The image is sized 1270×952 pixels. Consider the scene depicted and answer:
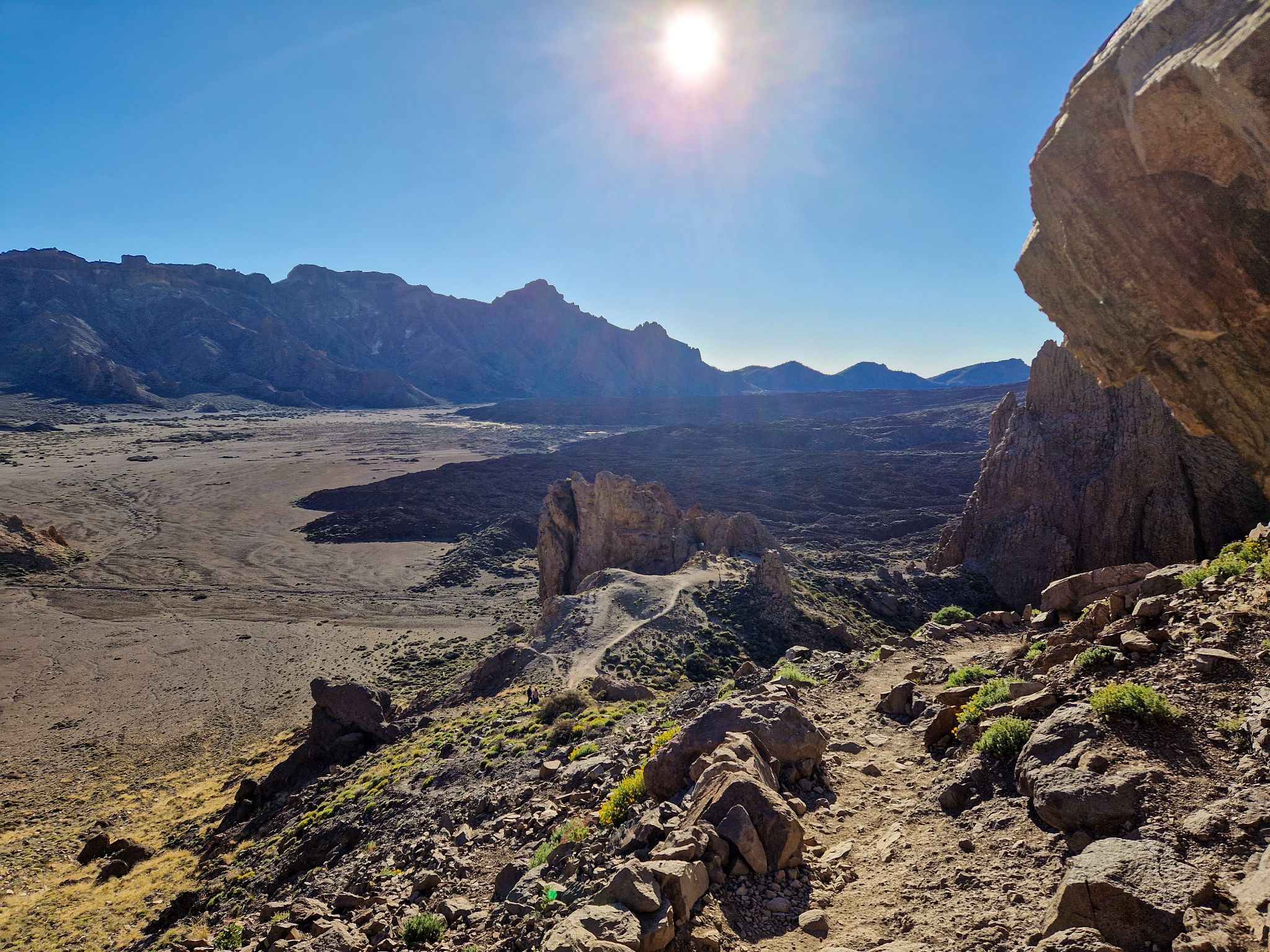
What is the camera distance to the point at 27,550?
147 ft

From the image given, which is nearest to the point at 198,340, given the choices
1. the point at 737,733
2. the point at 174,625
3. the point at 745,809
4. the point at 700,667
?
the point at 174,625

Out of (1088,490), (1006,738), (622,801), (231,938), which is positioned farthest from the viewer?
(1088,490)

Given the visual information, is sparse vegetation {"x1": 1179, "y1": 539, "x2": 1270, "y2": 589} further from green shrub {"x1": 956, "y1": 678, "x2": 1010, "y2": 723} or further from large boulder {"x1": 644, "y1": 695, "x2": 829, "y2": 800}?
large boulder {"x1": 644, "y1": 695, "x2": 829, "y2": 800}

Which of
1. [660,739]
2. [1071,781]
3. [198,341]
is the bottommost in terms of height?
[660,739]

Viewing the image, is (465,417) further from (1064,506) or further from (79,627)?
(1064,506)

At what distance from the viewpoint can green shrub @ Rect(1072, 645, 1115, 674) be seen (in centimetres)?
737

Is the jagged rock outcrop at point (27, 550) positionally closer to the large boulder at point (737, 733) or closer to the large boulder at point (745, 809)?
the large boulder at point (737, 733)

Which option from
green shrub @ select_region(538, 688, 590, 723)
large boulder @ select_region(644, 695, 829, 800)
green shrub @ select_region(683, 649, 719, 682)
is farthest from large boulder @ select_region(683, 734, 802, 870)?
green shrub @ select_region(683, 649, 719, 682)

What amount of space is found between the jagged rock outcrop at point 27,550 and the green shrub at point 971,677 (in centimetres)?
5516

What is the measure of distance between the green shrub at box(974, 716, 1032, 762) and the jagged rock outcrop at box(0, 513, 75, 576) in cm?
5629

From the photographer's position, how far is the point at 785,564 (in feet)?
107

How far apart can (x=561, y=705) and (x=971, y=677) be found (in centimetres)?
957

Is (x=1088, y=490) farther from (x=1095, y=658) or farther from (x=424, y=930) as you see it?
(x=424, y=930)

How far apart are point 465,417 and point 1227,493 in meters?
142
